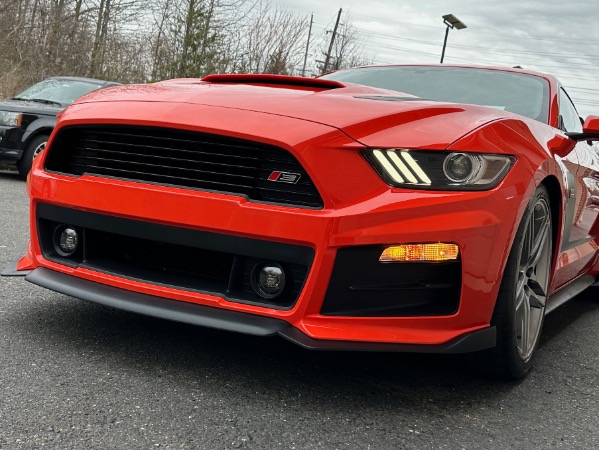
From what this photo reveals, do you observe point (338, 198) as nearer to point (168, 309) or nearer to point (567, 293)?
point (168, 309)

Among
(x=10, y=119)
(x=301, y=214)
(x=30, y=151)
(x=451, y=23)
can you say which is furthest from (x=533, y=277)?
(x=451, y=23)

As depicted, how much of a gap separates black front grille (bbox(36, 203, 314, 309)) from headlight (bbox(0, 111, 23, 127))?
6.58 meters

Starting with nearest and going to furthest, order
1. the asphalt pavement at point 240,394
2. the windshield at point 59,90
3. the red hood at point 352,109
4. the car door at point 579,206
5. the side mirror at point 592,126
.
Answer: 1. the asphalt pavement at point 240,394
2. the red hood at point 352,109
3. the car door at point 579,206
4. the side mirror at point 592,126
5. the windshield at point 59,90

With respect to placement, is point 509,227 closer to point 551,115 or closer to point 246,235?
point 246,235

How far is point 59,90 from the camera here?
31.9 ft

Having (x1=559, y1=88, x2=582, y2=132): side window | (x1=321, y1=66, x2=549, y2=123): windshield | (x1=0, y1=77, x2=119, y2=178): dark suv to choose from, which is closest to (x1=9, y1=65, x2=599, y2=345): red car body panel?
(x1=321, y1=66, x2=549, y2=123): windshield

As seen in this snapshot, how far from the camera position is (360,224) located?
2.14 m

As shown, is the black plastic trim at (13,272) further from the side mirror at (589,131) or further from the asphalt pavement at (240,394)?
the side mirror at (589,131)

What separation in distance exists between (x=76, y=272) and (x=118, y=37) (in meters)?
23.9

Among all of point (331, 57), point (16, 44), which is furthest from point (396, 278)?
point (331, 57)

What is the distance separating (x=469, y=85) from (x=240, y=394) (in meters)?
2.20

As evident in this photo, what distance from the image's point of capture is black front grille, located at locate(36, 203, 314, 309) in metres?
2.24

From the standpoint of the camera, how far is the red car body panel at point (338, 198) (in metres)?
2.17

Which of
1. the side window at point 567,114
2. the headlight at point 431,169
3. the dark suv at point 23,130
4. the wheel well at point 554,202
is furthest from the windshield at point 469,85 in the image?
the dark suv at point 23,130
